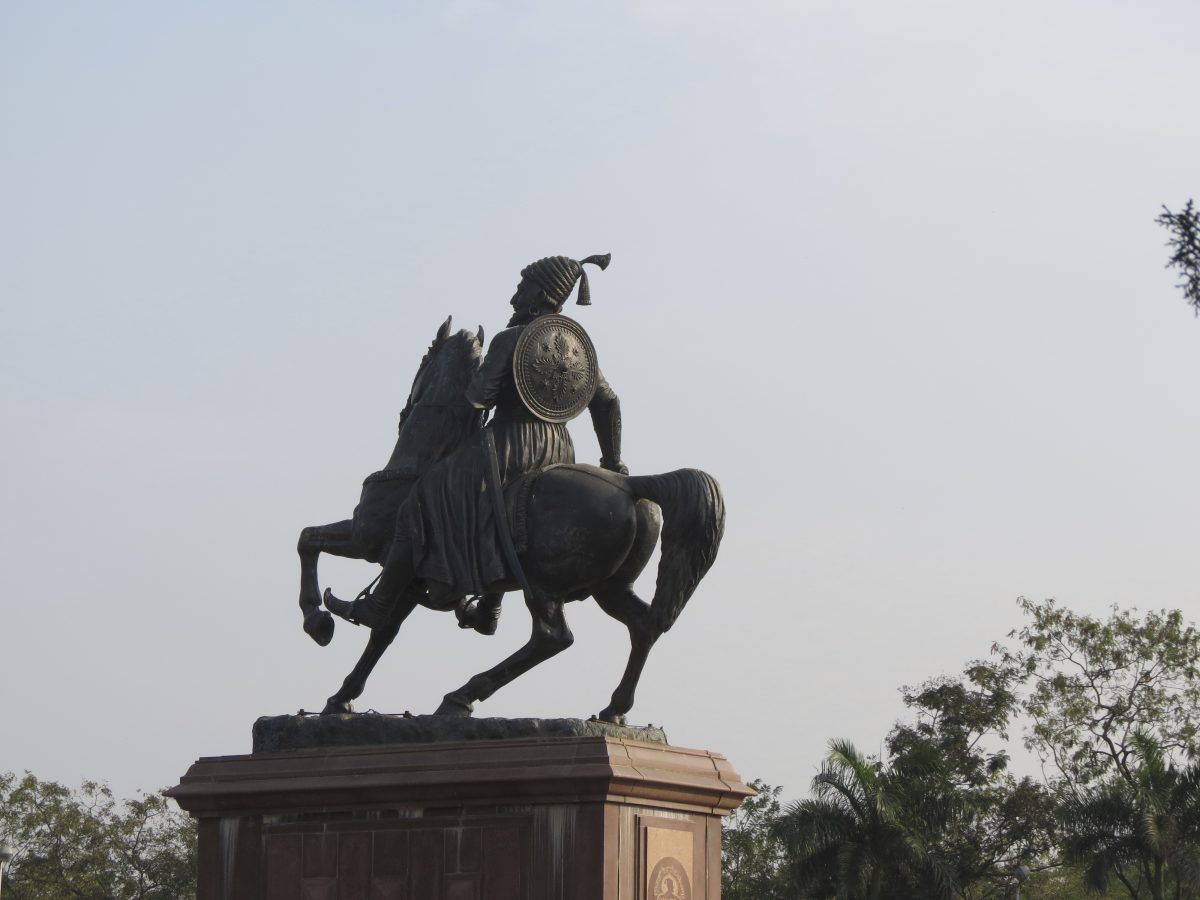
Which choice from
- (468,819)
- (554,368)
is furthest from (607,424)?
(468,819)

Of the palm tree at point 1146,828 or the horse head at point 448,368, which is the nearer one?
the horse head at point 448,368

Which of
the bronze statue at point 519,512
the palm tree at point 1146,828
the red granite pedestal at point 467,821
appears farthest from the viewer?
the palm tree at point 1146,828

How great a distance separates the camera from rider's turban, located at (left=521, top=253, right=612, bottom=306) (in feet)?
37.2

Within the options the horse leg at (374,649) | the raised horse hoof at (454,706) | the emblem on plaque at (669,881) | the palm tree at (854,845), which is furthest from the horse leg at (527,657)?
the palm tree at (854,845)

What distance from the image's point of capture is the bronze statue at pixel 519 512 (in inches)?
412

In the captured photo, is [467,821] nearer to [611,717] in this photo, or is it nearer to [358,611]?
[611,717]

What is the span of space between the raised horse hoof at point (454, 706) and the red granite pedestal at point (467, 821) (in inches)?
18.5

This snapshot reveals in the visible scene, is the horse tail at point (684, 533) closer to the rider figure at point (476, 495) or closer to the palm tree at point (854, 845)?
the rider figure at point (476, 495)

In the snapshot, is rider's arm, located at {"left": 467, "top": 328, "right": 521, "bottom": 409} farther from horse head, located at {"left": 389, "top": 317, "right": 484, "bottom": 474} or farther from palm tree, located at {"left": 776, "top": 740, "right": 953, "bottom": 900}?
palm tree, located at {"left": 776, "top": 740, "right": 953, "bottom": 900}

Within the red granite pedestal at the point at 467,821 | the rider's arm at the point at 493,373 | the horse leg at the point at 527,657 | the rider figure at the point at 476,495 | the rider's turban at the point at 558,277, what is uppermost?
the rider's turban at the point at 558,277

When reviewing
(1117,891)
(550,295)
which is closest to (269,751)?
(550,295)

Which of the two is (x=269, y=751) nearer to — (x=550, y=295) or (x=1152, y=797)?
(x=550, y=295)

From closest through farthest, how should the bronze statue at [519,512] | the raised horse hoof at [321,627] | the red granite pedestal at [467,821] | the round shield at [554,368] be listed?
1. the red granite pedestal at [467,821]
2. the bronze statue at [519,512]
3. the round shield at [554,368]
4. the raised horse hoof at [321,627]

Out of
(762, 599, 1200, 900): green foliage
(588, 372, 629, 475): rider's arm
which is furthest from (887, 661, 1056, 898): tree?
(588, 372, 629, 475): rider's arm
